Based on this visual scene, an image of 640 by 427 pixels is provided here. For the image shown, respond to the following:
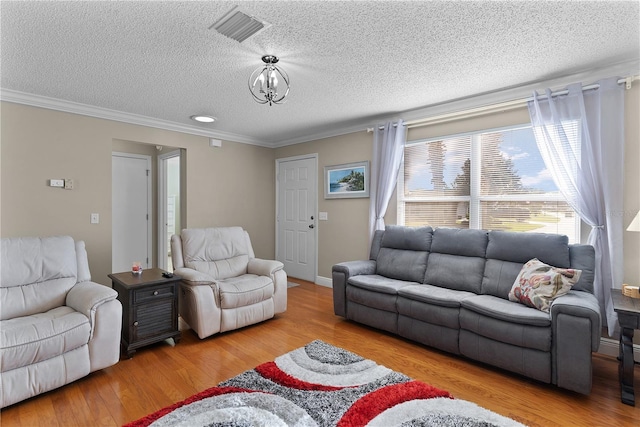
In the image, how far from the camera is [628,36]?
2182mm

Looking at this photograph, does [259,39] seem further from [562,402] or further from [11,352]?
[562,402]

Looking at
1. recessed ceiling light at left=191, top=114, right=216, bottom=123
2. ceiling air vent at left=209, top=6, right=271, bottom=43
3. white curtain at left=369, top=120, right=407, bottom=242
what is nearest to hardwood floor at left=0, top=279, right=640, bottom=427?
white curtain at left=369, top=120, right=407, bottom=242

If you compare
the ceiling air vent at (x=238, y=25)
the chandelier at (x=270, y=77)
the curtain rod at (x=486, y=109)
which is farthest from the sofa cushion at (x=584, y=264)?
the ceiling air vent at (x=238, y=25)

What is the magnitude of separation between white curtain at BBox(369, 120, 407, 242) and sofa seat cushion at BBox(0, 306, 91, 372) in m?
3.22

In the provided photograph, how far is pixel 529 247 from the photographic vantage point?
278 centimetres

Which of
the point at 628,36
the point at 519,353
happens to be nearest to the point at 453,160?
the point at 628,36

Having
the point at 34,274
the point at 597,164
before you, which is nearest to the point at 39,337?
the point at 34,274

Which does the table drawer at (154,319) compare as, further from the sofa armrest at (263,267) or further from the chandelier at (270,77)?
the chandelier at (270,77)

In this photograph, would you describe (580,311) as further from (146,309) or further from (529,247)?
(146,309)

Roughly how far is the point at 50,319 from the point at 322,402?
6.30 ft

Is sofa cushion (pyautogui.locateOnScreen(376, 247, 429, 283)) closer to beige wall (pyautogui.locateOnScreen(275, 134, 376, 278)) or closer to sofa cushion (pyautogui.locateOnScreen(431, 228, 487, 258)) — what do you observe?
sofa cushion (pyautogui.locateOnScreen(431, 228, 487, 258))

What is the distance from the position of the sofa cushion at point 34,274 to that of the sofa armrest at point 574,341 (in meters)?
3.69

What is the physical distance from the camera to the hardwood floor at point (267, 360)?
6.33 ft

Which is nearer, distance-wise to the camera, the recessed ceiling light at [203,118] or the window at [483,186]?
the window at [483,186]
